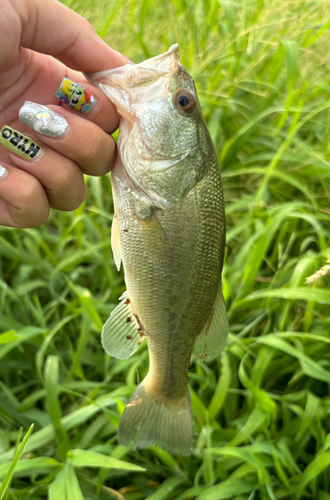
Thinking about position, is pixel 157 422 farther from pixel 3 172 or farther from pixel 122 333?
pixel 3 172

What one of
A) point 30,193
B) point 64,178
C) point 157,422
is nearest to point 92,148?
point 64,178

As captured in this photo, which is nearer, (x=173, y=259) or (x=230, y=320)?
(x=173, y=259)

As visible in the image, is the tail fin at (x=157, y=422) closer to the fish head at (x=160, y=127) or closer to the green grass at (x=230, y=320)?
the green grass at (x=230, y=320)

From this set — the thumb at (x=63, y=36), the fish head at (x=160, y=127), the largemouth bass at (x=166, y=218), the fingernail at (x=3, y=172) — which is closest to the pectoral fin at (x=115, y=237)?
the largemouth bass at (x=166, y=218)

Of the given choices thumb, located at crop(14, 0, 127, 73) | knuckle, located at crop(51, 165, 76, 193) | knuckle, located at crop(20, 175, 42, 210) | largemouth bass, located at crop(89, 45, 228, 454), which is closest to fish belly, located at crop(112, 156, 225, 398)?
largemouth bass, located at crop(89, 45, 228, 454)

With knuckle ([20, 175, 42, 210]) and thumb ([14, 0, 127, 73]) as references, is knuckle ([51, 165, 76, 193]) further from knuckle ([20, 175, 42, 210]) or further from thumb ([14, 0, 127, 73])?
thumb ([14, 0, 127, 73])
